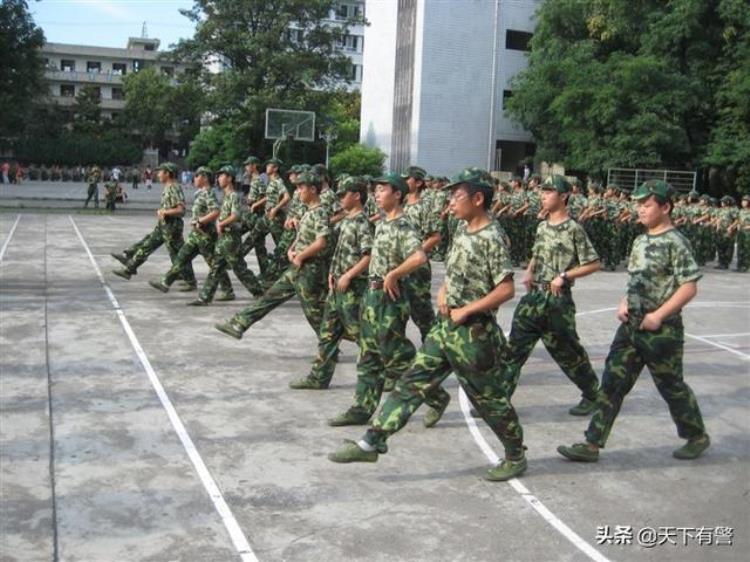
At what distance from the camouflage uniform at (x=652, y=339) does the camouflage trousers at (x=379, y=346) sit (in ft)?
4.20

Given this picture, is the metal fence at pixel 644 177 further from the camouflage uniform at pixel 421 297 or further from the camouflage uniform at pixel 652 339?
the camouflage uniform at pixel 652 339

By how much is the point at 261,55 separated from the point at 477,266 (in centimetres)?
3076

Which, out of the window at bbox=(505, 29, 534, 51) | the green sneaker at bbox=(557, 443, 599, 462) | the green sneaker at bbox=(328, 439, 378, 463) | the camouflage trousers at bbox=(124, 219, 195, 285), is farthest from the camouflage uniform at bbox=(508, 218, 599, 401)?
the window at bbox=(505, 29, 534, 51)

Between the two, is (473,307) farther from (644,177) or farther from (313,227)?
(644,177)

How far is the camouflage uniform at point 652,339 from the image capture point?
568 cm

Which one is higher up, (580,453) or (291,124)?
(291,124)

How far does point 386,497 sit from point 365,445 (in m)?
0.36

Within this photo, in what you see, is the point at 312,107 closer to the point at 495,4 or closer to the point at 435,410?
the point at 495,4

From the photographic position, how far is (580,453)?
5.88 metres

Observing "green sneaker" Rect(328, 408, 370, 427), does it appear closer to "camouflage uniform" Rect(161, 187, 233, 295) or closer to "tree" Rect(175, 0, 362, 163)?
"camouflage uniform" Rect(161, 187, 233, 295)

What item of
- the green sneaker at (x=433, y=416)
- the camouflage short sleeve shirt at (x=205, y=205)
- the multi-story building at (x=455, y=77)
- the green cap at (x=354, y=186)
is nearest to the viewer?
the green sneaker at (x=433, y=416)

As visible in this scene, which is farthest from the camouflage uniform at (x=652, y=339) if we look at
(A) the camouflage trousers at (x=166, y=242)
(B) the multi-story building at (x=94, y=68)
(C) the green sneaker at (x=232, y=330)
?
(B) the multi-story building at (x=94, y=68)

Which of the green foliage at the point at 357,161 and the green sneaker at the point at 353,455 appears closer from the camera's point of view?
the green sneaker at the point at 353,455

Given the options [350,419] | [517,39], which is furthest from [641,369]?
[517,39]
